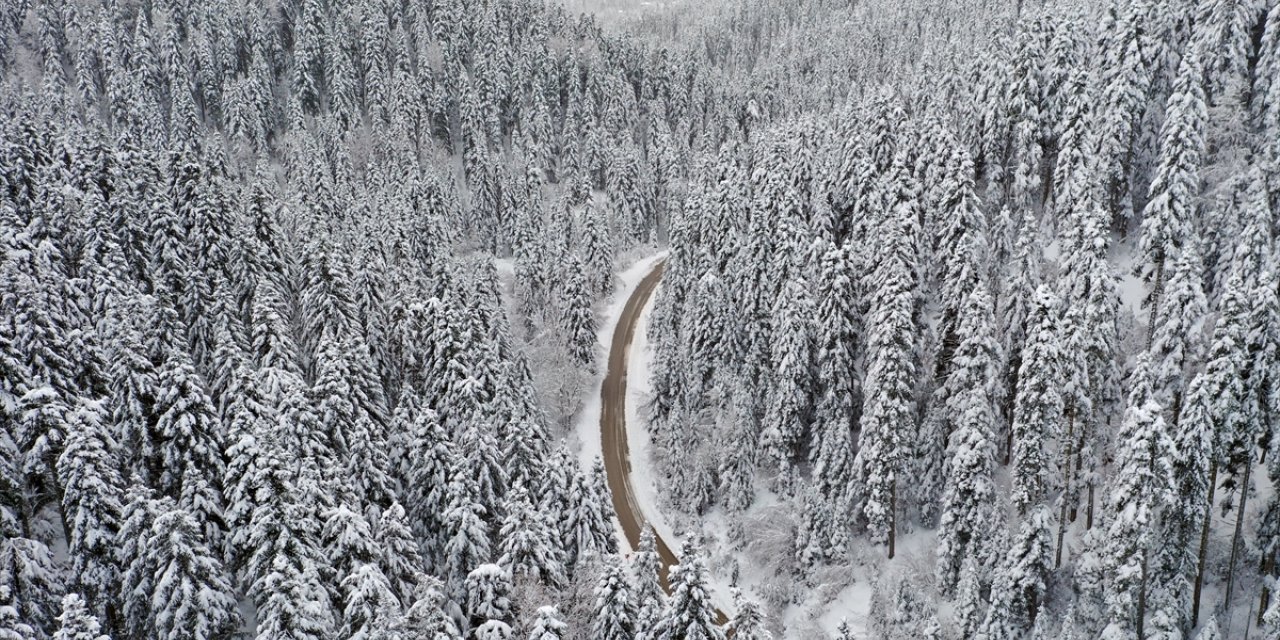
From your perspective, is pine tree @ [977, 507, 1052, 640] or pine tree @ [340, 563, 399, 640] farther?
pine tree @ [977, 507, 1052, 640]

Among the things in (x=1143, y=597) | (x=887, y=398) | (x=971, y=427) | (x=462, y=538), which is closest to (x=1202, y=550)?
(x=1143, y=597)

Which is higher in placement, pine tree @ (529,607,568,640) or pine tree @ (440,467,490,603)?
pine tree @ (529,607,568,640)

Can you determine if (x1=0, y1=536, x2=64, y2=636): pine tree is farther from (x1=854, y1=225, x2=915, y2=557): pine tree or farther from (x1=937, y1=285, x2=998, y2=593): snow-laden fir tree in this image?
(x1=937, y1=285, x2=998, y2=593): snow-laden fir tree

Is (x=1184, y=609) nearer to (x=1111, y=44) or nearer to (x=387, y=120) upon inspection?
(x=1111, y=44)

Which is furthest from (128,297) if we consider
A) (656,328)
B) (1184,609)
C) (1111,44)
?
(1111,44)

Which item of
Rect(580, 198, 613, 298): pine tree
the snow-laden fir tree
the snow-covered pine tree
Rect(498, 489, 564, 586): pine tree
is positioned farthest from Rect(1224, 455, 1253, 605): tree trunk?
Rect(580, 198, 613, 298): pine tree

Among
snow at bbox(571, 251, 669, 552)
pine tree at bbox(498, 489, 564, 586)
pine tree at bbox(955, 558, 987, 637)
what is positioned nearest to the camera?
pine tree at bbox(498, 489, 564, 586)

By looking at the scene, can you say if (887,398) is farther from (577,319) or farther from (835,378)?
(577,319)
